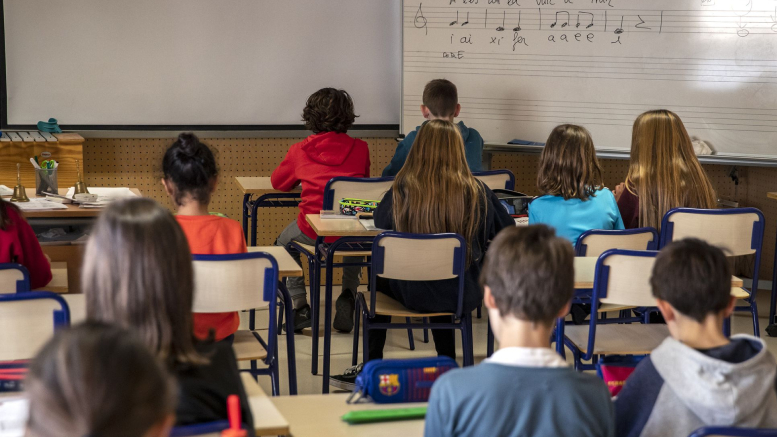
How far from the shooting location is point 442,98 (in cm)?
438

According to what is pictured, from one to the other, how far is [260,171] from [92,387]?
177 inches

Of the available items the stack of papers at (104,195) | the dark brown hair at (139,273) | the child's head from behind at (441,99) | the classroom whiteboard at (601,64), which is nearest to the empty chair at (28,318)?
the dark brown hair at (139,273)

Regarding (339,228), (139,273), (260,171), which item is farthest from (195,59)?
(139,273)

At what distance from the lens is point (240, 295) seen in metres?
2.38

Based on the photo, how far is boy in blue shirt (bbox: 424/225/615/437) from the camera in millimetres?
1311

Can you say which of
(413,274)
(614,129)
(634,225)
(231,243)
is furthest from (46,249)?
(614,129)

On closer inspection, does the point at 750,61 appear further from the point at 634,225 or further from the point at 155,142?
the point at 155,142

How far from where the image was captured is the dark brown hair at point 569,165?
124 inches

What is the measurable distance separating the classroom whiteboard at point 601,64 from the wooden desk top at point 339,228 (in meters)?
1.87

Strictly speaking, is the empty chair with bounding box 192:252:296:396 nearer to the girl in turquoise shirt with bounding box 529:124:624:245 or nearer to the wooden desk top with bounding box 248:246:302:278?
the wooden desk top with bounding box 248:246:302:278

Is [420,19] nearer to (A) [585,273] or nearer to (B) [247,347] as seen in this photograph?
(A) [585,273]

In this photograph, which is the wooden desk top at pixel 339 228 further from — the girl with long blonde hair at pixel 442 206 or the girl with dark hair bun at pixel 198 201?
the girl with dark hair bun at pixel 198 201

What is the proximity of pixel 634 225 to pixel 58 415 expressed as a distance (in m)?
3.05

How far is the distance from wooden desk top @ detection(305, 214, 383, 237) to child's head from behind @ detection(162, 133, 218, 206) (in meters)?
0.76
